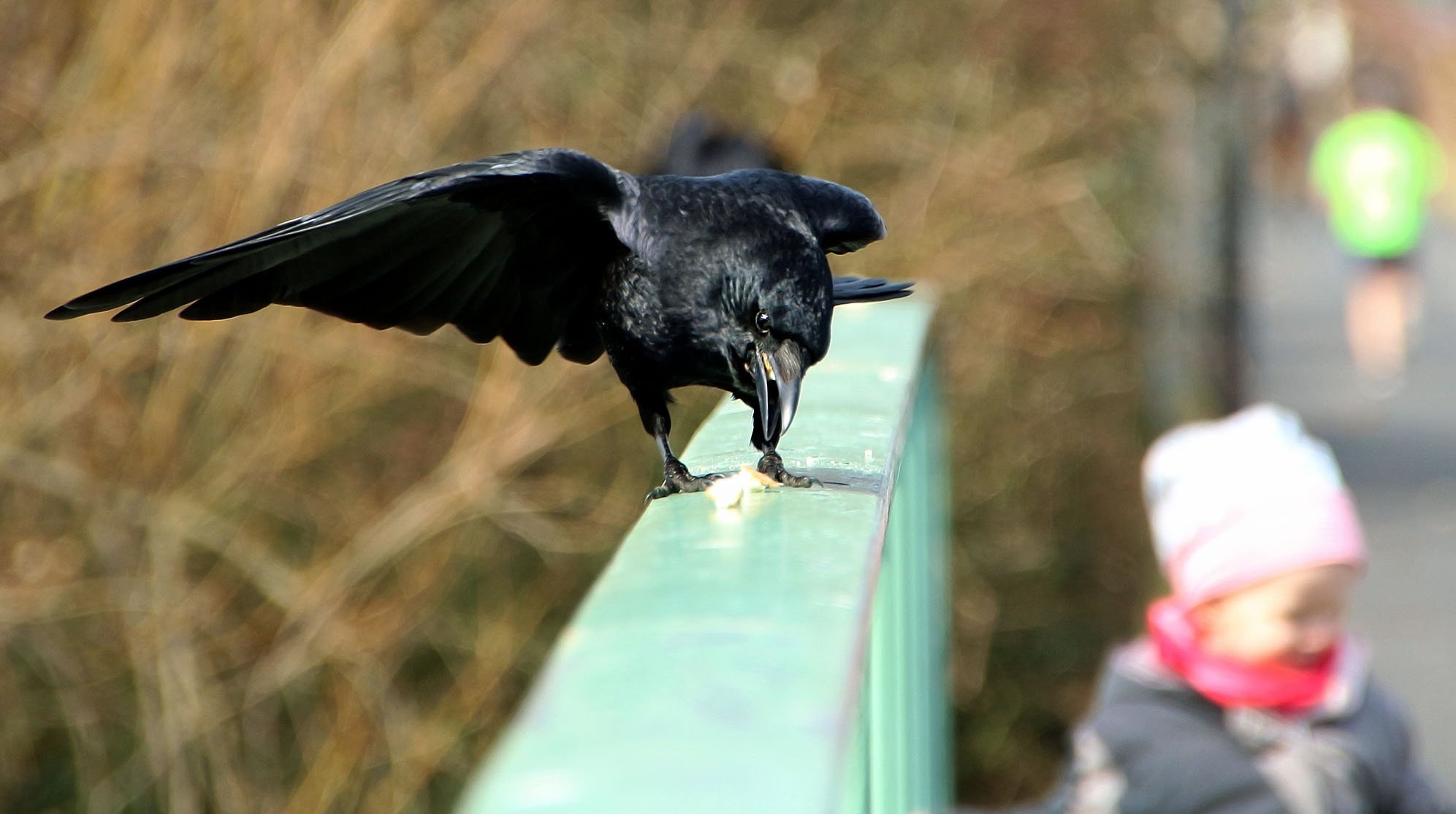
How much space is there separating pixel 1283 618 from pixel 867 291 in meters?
1.12

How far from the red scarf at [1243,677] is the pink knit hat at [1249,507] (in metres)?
0.08

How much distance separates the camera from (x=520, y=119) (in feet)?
16.6

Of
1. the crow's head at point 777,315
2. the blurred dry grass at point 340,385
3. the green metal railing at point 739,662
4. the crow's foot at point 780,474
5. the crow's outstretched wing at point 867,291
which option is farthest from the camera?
the blurred dry grass at point 340,385

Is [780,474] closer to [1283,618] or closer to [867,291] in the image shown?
[867,291]

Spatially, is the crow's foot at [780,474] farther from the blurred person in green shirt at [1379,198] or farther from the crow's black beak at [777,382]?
the blurred person in green shirt at [1379,198]

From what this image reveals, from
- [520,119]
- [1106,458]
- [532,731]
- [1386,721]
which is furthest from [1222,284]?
[532,731]

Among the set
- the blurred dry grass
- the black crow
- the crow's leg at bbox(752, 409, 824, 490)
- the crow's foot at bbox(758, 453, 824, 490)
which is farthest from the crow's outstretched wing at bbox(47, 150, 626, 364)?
the blurred dry grass

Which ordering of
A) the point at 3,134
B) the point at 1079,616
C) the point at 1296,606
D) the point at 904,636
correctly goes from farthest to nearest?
1. the point at 1079,616
2. the point at 3,134
3. the point at 1296,606
4. the point at 904,636

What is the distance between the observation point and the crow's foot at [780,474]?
1.65 metres

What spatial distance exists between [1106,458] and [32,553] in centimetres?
508

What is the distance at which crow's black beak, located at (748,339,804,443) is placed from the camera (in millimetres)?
1874

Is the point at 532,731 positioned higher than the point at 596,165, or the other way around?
the point at 596,165

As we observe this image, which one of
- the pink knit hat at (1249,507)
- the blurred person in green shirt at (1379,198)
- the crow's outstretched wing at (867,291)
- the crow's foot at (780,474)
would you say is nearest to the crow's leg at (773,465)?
the crow's foot at (780,474)

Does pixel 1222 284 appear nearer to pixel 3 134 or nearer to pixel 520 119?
pixel 520 119
